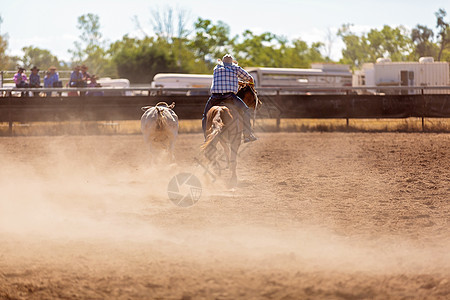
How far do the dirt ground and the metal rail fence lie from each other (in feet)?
25.6

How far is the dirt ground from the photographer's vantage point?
4055 mm

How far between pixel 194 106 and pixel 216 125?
1139cm

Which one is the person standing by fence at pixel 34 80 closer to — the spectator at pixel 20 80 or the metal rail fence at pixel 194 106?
the spectator at pixel 20 80

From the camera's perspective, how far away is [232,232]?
18.6 ft

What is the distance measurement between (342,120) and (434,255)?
15.9 meters

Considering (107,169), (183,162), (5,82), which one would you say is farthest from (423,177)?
(5,82)

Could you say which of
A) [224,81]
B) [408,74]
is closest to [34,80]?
[224,81]

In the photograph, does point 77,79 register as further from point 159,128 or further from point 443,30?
point 443,30

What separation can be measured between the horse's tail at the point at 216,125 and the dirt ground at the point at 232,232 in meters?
0.69

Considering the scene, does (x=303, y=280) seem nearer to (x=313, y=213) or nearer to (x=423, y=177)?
(x=313, y=213)

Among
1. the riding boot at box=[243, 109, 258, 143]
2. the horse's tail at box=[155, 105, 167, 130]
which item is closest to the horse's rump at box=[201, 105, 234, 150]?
the riding boot at box=[243, 109, 258, 143]

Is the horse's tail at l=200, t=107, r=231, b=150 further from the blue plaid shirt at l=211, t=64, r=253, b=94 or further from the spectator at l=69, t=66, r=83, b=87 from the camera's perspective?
the spectator at l=69, t=66, r=83, b=87

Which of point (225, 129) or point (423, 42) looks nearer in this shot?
point (225, 129)

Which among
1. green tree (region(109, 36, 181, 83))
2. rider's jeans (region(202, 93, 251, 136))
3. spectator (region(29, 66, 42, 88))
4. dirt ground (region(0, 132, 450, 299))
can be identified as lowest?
dirt ground (region(0, 132, 450, 299))
